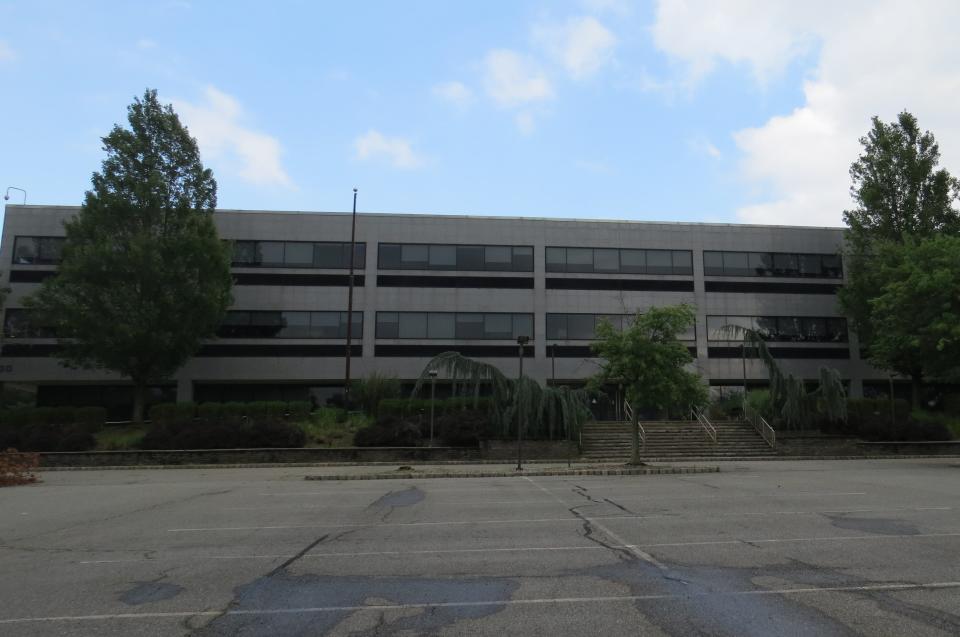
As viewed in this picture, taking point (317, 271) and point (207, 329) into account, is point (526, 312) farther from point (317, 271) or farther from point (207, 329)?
point (207, 329)

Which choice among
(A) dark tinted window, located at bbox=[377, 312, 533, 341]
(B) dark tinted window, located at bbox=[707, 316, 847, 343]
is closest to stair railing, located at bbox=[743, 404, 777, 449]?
(B) dark tinted window, located at bbox=[707, 316, 847, 343]

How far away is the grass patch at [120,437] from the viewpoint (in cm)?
3108

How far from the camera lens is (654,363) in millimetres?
25328

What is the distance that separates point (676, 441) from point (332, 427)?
696 inches

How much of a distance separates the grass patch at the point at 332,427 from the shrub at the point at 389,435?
106 cm

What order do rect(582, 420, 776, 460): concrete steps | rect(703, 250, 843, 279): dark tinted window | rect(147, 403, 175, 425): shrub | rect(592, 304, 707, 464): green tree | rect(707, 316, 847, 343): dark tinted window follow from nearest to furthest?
rect(592, 304, 707, 464): green tree < rect(582, 420, 776, 460): concrete steps < rect(147, 403, 175, 425): shrub < rect(707, 316, 847, 343): dark tinted window < rect(703, 250, 843, 279): dark tinted window

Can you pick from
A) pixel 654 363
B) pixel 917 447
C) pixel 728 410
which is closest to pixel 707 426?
pixel 728 410

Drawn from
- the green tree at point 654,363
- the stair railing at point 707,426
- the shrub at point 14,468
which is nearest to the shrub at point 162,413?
the shrub at point 14,468

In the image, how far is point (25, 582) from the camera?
707 cm

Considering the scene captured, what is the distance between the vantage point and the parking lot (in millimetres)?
5355

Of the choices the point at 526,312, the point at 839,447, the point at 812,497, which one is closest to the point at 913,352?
the point at 839,447

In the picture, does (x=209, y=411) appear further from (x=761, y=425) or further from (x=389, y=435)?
(x=761, y=425)

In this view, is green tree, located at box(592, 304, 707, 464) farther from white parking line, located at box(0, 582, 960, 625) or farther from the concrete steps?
white parking line, located at box(0, 582, 960, 625)

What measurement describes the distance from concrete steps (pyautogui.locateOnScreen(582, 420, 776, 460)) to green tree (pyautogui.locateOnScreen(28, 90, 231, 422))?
22356 millimetres
